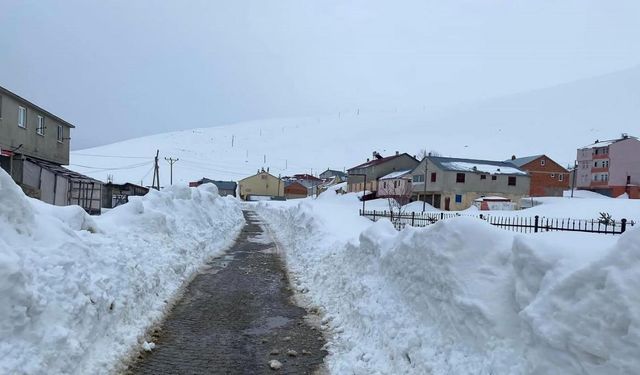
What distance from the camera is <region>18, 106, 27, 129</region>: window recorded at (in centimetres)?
2861

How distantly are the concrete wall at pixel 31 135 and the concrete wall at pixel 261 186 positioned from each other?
78.2 m

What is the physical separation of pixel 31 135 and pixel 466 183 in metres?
46.4

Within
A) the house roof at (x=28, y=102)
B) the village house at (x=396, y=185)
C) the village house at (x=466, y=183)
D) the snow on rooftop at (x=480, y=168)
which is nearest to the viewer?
the house roof at (x=28, y=102)

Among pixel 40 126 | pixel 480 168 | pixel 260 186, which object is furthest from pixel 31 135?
pixel 260 186

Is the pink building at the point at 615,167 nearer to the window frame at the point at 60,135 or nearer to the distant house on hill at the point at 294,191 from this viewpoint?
the distant house on hill at the point at 294,191

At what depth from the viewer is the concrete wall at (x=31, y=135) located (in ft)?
88.8

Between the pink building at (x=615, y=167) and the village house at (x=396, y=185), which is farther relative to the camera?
the pink building at (x=615, y=167)

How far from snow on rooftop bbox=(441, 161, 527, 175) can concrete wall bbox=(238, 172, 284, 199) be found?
62651 mm

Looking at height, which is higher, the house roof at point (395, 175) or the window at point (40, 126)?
the window at point (40, 126)

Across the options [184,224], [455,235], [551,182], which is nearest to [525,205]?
[551,182]

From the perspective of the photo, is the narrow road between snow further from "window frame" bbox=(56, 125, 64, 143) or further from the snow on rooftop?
the snow on rooftop

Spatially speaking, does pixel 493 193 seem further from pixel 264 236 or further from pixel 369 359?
pixel 369 359

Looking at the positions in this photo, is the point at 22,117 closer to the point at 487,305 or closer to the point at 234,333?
the point at 234,333

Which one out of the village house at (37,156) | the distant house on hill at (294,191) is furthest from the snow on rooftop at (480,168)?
the distant house on hill at (294,191)
